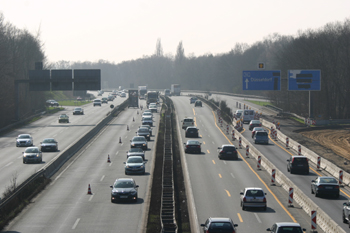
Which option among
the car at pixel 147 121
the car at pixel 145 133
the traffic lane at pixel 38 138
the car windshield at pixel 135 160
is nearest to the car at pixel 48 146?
the traffic lane at pixel 38 138

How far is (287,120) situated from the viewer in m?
81.5

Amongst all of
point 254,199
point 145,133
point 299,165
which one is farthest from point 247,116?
point 254,199

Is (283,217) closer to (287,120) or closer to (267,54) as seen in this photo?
(287,120)

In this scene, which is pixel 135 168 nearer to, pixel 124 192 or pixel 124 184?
pixel 124 184

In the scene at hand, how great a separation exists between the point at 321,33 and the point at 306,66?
824 cm

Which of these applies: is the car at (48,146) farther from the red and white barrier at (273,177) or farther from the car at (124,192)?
the red and white barrier at (273,177)

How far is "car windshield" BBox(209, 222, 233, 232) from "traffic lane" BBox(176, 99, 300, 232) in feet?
12.4

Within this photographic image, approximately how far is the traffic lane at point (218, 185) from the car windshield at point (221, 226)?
3.78m

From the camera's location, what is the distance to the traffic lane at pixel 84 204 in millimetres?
24125

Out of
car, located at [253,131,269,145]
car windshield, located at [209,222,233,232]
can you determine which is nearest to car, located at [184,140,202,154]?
car, located at [253,131,269,145]

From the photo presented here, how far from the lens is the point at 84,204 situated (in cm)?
2920

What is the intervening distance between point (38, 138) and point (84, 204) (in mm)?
36042

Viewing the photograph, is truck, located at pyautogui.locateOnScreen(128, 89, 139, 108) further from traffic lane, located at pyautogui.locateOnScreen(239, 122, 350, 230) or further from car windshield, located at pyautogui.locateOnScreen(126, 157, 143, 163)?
car windshield, located at pyautogui.locateOnScreen(126, 157, 143, 163)

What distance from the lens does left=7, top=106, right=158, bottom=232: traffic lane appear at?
24.1 m
